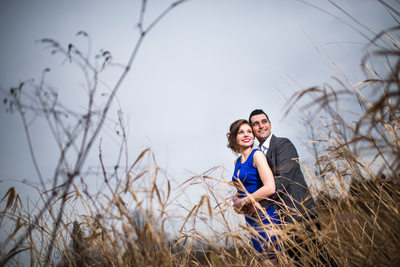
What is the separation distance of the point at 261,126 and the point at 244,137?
65 cm

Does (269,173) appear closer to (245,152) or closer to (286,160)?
(286,160)

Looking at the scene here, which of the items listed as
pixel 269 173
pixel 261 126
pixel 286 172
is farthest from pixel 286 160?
pixel 261 126

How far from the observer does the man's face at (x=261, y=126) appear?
302 cm

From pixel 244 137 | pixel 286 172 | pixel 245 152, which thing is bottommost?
pixel 286 172

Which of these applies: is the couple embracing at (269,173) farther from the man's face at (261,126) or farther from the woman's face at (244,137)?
the man's face at (261,126)

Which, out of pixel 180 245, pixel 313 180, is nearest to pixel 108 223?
pixel 180 245

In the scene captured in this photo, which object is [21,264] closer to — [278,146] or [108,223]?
[108,223]

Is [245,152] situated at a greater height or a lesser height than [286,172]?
greater

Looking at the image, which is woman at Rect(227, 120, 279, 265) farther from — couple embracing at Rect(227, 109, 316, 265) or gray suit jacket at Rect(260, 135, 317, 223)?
gray suit jacket at Rect(260, 135, 317, 223)

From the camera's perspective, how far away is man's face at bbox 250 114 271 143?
3.02 metres

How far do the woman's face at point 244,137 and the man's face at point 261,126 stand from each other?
0.55 metres

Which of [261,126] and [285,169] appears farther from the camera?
[261,126]

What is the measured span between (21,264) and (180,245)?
3.08ft

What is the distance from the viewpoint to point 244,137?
249cm
